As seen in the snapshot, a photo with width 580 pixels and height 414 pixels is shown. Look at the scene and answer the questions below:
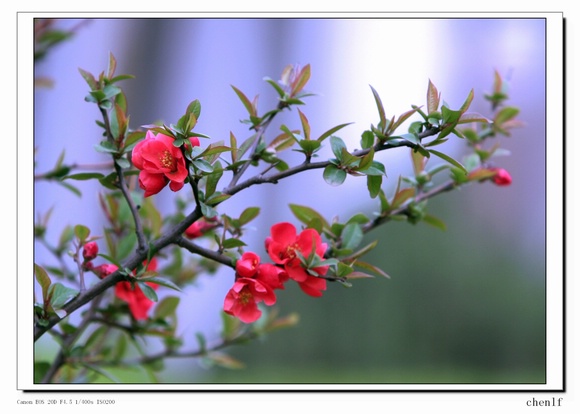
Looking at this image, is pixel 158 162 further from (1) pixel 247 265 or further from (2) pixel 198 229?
(2) pixel 198 229

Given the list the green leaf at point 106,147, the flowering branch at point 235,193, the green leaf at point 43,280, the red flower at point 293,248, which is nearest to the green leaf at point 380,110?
the flowering branch at point 235,193

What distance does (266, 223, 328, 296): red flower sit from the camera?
0.74 m

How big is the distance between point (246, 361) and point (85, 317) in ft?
5.66

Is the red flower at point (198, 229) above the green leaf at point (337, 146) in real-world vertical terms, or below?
below

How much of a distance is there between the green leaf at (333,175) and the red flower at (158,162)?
14cm

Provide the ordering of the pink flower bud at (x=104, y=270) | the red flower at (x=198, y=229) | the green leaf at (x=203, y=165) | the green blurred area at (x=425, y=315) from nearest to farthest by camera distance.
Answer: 1. the green leaf at (x=203, y=165)
2. the pink flower bud at (x=104, y=270)
3. the red flower at (x=198, y=229)
4. the green blurred area at (x=425, y=315)

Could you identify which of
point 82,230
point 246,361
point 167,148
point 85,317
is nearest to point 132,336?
point 85,317

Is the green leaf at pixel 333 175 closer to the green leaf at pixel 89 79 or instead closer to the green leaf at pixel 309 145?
the green leaf at pixel 309 145

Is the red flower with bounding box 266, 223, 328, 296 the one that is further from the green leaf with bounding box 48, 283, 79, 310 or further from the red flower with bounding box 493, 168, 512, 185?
the red flower with bounding box 493, 168, 512, 185

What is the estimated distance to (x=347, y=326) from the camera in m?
2.71

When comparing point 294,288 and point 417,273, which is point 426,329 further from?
point 294,288

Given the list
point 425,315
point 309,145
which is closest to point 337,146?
point 309,145

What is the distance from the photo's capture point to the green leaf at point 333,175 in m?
0.69

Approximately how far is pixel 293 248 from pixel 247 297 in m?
0.07
